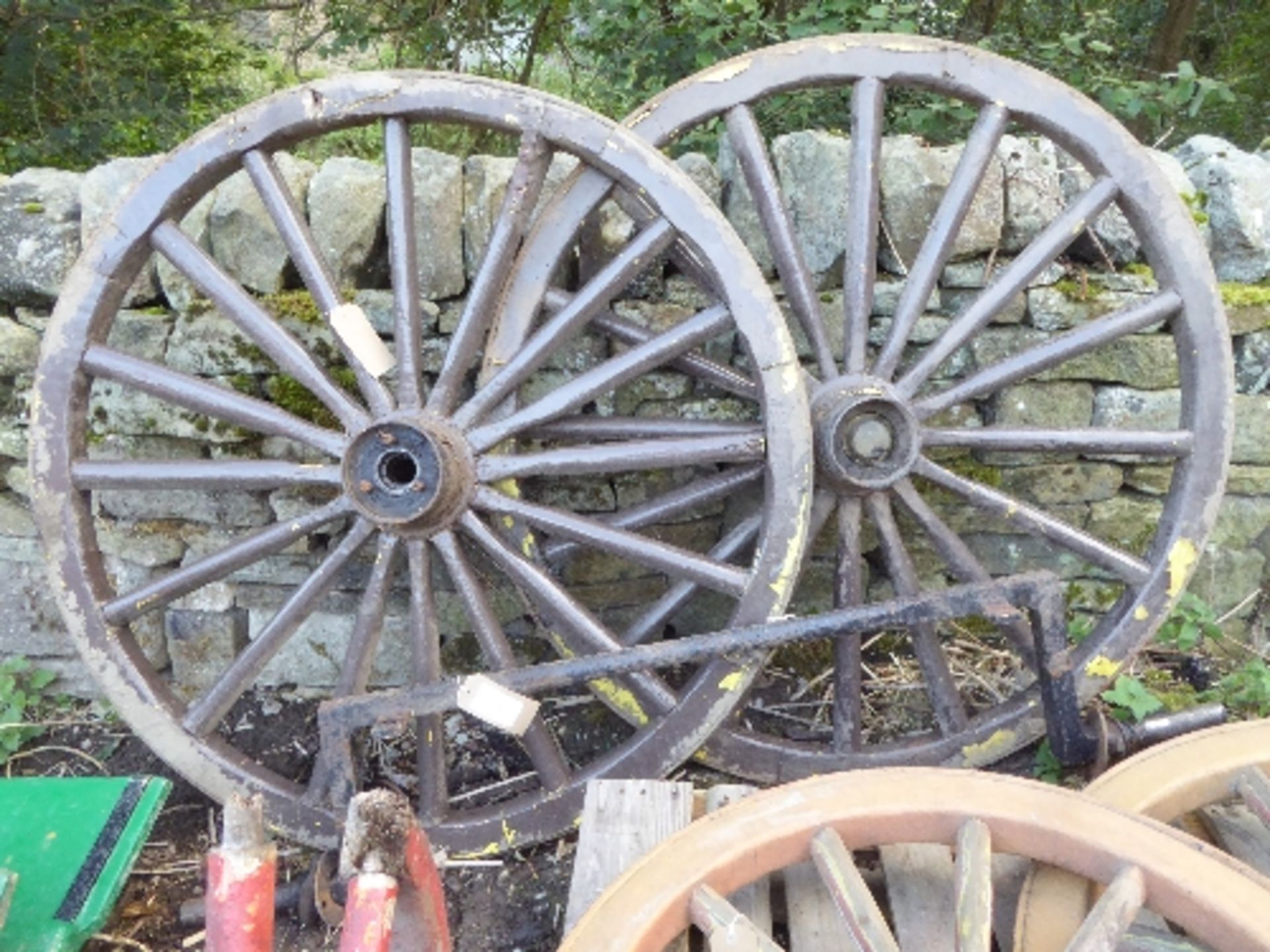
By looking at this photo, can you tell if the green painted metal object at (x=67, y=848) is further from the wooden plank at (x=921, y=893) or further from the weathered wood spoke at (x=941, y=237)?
the weathered wood spoke at (x=941, y=237)

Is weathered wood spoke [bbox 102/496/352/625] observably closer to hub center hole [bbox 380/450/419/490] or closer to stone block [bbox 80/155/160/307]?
hub center hole [bbox 380/450/419/490]

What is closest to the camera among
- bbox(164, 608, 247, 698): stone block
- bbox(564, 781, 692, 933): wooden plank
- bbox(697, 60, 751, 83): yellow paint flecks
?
bbox(564, 781, 692, 933): wooden plank

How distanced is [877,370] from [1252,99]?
13.2 ft

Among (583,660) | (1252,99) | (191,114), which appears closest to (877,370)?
(583,660)

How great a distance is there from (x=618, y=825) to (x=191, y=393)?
1.28 metres

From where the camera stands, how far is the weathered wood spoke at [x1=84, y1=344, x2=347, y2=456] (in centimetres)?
217

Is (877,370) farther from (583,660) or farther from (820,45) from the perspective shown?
(583,660)

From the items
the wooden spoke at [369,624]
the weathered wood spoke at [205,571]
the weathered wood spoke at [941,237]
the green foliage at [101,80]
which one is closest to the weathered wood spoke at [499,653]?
the wooden spoke at [369,624]

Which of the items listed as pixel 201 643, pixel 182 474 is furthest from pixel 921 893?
pixel 201 643

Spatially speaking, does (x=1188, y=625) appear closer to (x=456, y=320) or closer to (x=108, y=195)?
(x=456, y=320)

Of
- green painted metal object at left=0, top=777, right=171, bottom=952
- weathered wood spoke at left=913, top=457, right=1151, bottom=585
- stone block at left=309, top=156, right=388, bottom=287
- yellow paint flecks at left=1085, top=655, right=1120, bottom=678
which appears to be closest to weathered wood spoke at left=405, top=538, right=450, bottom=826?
green painted metal object at left=0, top=777, right=171, bottom=952

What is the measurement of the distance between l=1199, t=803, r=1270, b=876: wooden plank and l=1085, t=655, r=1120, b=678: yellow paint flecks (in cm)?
35

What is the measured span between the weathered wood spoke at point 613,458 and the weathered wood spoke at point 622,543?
0.19 feet

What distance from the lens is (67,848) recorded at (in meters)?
2.27
